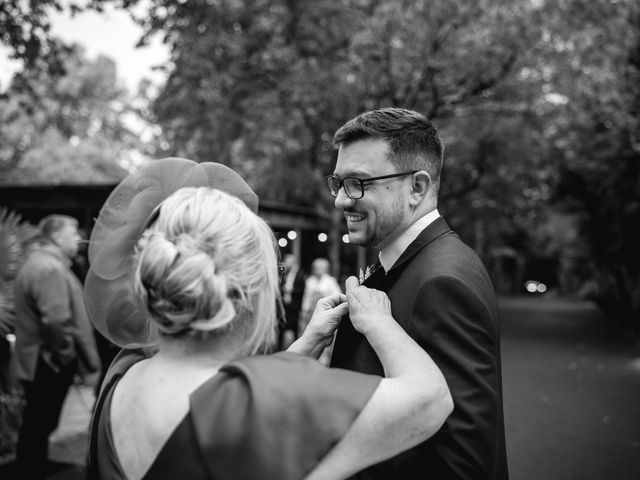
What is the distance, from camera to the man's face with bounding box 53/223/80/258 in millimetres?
Result: 4941

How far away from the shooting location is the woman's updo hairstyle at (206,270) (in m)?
1.29

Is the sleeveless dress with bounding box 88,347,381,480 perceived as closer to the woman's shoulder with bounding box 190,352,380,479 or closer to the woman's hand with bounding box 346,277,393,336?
the woman's shoulder with bounding box 190,352,380,479

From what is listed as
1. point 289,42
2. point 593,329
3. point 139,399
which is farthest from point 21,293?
point 593,329

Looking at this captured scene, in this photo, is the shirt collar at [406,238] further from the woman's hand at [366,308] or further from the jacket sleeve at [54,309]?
the jacket sleeve at [54,309]

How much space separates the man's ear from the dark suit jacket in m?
0.19

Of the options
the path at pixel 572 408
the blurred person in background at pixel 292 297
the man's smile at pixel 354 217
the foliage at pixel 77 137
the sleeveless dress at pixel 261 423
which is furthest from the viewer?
the foliage at pixel 77 137

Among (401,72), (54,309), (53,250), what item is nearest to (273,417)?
(54,309)

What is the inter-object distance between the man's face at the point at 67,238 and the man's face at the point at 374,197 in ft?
12.2

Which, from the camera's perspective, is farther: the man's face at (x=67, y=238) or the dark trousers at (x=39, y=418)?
the man's face at (x=67, y=238)

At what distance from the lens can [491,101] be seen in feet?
44.3

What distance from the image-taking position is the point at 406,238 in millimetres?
1990

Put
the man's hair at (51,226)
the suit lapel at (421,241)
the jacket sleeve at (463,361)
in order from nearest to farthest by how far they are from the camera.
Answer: the jacket sleeve at (463,361)
the suit lapel at (421,241)
the man's hair at (51,226)

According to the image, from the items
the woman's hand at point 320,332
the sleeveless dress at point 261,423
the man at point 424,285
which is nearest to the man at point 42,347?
the man at point 424,285

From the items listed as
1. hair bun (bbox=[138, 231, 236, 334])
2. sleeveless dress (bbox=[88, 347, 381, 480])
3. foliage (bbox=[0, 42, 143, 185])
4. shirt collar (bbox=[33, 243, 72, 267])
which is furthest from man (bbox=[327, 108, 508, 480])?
foliage (bbox=[0, 42, 143, 185])
